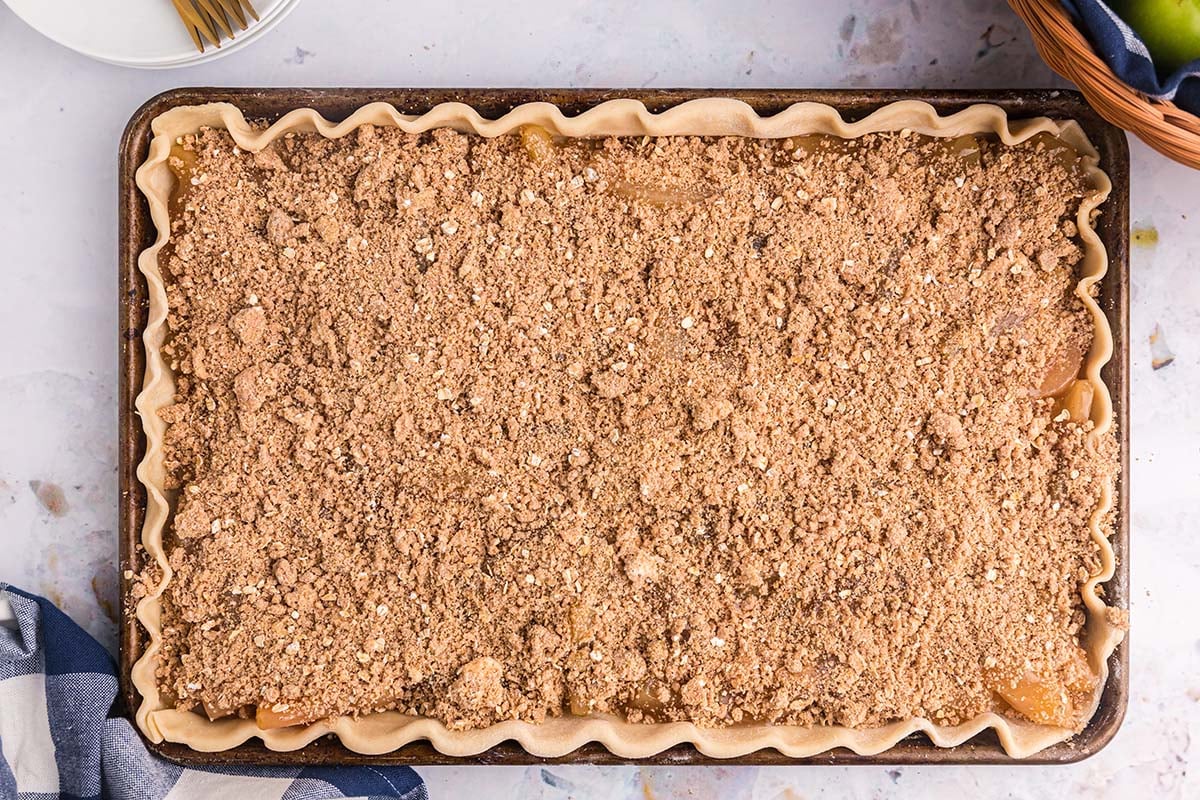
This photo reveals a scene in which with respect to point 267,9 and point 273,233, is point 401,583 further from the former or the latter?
point 267,9

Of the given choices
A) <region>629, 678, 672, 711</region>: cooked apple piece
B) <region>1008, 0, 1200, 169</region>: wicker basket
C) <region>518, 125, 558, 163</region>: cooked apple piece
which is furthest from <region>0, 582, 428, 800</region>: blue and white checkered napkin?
<region>1008, 0, 1200, 169</region>: wicker basket

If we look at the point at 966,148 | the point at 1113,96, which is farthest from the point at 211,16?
the point at 1113,96

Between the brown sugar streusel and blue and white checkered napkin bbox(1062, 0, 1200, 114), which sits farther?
the brown sugar streusel

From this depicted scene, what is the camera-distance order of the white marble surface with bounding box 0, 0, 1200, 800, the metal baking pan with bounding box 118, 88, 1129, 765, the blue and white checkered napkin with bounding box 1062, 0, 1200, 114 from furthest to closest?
the white marble surface with bounding box 0, 0, 1200, 800 → the metal baking pan with bounding box 118, 88, 1129, 765 → the blue and white checkered napkin with bounding box 1062, 0, 1200, 114

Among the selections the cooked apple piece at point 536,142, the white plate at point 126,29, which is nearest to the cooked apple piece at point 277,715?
Answer: the cooked apple piece at point 536,142

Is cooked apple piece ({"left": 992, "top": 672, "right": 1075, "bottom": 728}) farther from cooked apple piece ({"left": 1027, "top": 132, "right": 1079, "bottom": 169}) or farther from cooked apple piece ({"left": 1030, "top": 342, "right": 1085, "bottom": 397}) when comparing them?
cooked apple piece ({"left": 1027, "top": 132, "right": 1079, "bottom": 169})

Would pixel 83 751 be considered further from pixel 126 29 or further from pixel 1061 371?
pixel 1061 371

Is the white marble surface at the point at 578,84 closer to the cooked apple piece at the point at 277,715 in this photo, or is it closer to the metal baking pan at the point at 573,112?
the metal baking pan at the point at 573,112
